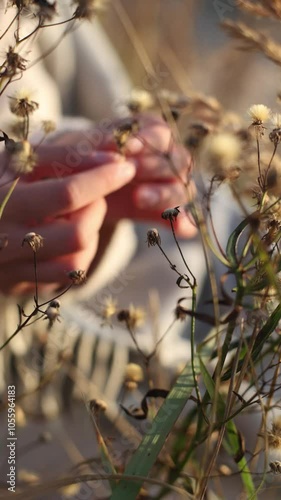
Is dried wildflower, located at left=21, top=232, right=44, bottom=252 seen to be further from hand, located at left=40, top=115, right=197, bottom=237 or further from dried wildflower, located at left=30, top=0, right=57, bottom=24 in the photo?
hand, located at left=40, top=115, right=197, bottom=237

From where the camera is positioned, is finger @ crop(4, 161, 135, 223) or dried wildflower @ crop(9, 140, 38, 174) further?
finger @ crop(4, 161, 135, 223)

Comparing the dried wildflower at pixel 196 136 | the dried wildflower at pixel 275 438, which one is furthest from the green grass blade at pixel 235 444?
the dried wildflower at pixel 196 136

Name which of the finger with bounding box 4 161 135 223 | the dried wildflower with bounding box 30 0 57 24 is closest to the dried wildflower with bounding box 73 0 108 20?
the dried wildflower with bounding box 30 0 57 24

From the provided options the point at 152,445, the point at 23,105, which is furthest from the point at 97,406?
the point at 23,105

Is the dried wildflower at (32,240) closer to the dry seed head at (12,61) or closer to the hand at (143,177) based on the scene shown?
the dry seed head at (12,61)

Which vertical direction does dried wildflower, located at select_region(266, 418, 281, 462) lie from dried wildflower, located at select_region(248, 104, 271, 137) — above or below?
below

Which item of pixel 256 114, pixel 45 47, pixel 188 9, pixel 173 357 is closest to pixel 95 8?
pixel 256 114

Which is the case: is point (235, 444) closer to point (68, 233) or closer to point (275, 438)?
point (275, 438)
